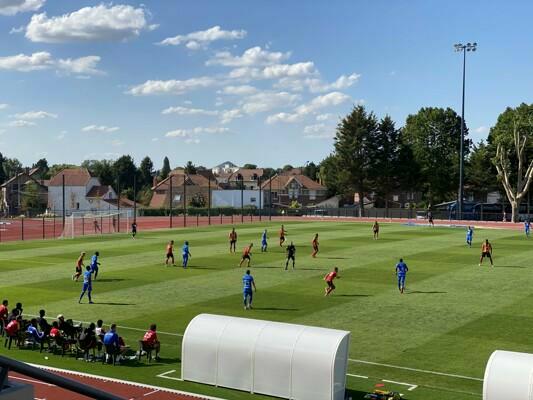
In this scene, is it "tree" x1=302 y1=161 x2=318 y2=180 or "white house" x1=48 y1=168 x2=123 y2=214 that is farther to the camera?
"tree" x1=302 y1=161 x2=318 y2=180

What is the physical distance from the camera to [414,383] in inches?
630

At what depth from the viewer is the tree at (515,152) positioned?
3319 inches

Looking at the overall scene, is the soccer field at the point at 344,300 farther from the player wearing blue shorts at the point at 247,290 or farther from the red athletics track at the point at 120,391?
the red athletics track at the point at 120,391

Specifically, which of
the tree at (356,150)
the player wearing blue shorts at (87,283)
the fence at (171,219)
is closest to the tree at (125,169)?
the fence at (171,219)

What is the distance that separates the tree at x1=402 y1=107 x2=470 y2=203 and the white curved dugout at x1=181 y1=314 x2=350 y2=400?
9898 centimetres

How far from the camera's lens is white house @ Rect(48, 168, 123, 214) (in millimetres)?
130125

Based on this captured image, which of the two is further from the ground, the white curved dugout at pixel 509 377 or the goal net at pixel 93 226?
the goal net at pixel 93 226

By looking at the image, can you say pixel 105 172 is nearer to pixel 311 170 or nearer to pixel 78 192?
pixel 78 192

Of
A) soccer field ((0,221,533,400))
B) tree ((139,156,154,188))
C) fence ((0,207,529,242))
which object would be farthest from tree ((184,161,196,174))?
soccer field ((0,221,533,400))

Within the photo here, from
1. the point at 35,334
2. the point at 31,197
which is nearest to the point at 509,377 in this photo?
the point at 35,334

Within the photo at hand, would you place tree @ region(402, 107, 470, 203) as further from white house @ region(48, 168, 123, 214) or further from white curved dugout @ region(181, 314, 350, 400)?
white curved dugout @ region(181, 314, 350, 400)

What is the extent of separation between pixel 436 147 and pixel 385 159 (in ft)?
54.1

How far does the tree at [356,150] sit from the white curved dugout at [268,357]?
89.4 m

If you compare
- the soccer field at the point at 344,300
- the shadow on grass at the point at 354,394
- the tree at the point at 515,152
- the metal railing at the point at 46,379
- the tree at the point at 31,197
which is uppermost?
the tree at the point at 515,152
